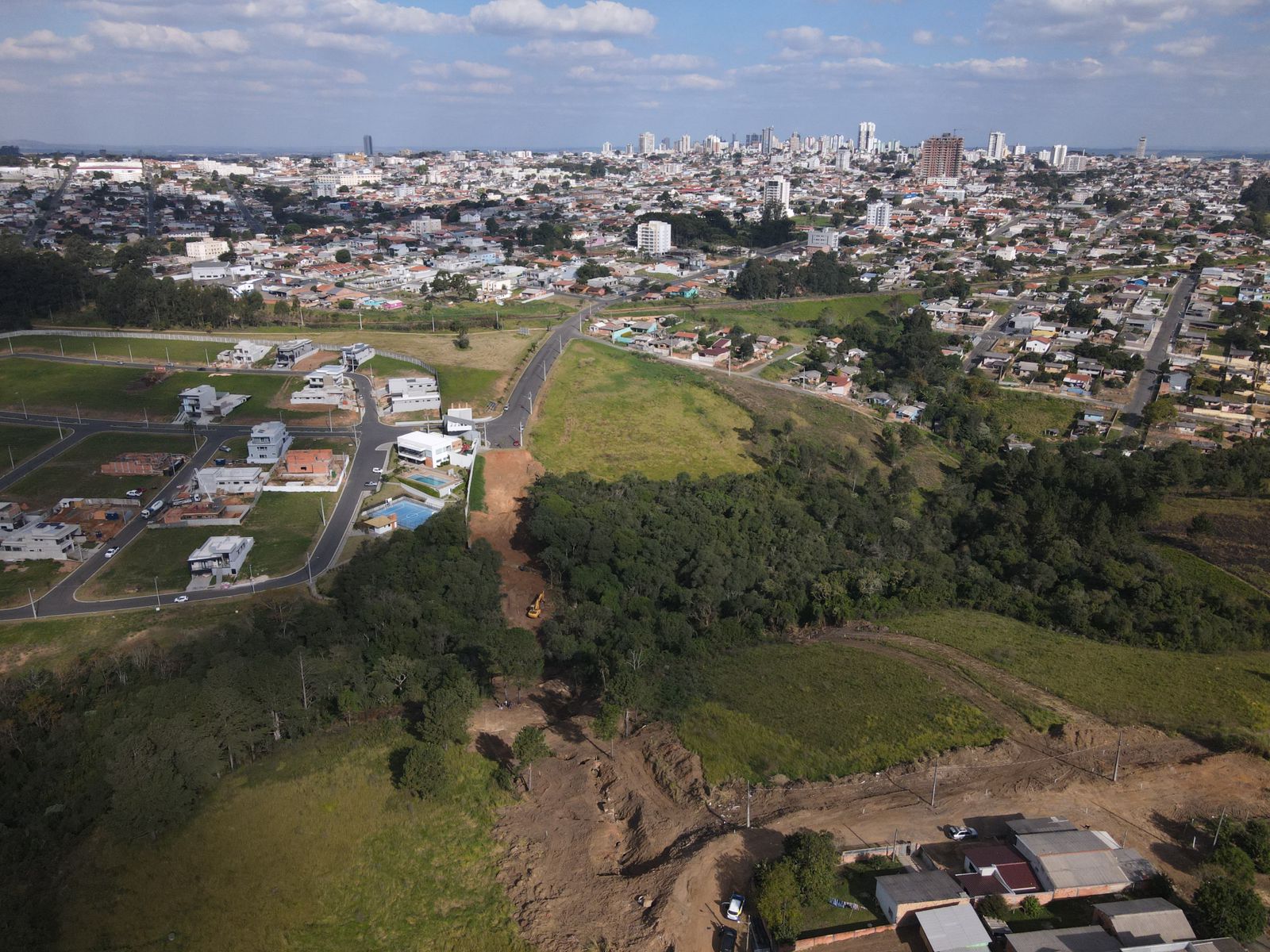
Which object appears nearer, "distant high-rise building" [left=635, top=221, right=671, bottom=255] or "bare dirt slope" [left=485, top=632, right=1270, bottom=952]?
"bare dirt slope" [left=485, top=632, right=1270, bottom=952]

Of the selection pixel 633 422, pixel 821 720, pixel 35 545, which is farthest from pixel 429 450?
pixel 821 720

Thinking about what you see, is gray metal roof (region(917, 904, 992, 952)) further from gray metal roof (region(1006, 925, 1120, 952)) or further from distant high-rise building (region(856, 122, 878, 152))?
distant high-rise building (region(856, 122, 878, 152))

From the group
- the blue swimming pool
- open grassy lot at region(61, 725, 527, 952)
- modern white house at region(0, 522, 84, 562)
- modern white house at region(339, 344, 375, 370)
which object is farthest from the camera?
modern white house at region(339, 344, 375, 370)

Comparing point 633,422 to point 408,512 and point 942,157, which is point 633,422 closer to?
point 408,512

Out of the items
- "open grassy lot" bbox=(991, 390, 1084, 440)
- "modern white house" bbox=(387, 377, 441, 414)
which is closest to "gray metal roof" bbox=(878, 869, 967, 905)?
"modern white house" bbox=(387, 377, 441, 414)

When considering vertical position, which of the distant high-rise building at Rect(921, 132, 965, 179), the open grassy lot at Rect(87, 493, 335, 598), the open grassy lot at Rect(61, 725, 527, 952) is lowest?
the open grassy lot at Rect(61, 725, 527, 952)

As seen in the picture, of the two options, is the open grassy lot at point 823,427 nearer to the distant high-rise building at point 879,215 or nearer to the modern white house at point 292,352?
the modern white house at point 292,352

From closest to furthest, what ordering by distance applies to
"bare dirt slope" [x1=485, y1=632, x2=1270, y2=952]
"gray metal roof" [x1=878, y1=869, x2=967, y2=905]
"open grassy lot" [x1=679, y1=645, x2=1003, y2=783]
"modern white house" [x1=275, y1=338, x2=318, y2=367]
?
1. "gray metal roof" [x1=878, y1=869, x2=967, y2=905]
2. "bare dirt slope" [x1=485, y1=632, x2=1270, y2=952]
3. "open grassy lot" [x1=679, y1=645, x2=1003, y2=783]
4. "modern white house" [x1=275, y1=338, x2=318, y2=367]
